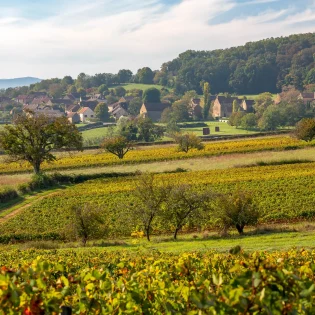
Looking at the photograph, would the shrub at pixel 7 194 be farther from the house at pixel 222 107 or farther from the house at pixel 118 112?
the house at pixel 222 107

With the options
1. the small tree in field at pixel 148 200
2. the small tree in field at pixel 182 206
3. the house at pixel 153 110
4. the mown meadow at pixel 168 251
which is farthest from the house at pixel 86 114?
the small tree in field at pixel 182 206

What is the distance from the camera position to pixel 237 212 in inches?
1083

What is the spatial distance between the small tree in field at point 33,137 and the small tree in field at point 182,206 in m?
23.5

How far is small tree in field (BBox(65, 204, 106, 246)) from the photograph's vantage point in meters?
27.6

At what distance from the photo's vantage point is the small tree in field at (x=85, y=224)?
27594mm

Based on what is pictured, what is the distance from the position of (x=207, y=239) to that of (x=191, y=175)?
20.7m

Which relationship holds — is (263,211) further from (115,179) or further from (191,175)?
(115,179)

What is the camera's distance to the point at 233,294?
4.14 meters

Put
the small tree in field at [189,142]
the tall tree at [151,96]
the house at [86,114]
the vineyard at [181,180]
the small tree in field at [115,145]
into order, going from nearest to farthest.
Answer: the vineyard at [181,180]
the small tree in field at [115,145]
the small tree in field at [189,142]
the house at [86,114]
the tall tree at [151,96]

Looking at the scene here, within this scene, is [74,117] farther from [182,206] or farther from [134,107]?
[182,206]

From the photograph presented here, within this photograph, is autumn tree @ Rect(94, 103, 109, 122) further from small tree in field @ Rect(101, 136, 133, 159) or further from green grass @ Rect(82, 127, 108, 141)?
small tree in field @ Rect(101, 136, 133, 159)

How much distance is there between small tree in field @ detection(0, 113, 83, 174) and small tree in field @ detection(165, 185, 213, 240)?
23.5 m

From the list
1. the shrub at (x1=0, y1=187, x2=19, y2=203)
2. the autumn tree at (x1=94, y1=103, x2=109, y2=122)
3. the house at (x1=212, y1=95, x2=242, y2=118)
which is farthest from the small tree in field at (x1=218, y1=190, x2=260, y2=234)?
the house at (x1=212, y1=95, x2=242, y2=118)

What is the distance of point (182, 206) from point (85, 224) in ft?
18.0
